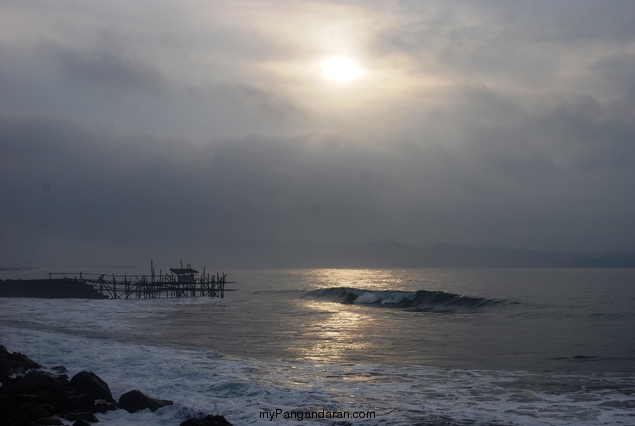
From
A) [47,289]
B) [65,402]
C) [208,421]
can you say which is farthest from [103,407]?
[47,289]

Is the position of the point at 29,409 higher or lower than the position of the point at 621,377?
higher

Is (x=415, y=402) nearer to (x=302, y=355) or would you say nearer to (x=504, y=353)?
(x=302, y=355)

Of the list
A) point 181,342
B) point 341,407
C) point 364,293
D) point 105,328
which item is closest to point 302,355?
point 181,342

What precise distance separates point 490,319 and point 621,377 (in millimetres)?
21592

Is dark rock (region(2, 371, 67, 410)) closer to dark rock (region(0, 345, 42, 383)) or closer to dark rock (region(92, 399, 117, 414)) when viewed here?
dark rock (region(92, 399, 117, 414))

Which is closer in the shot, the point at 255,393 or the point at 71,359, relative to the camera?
the point at 255,393

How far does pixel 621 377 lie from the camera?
1769 centimetres

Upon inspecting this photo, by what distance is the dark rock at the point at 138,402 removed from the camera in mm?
13109

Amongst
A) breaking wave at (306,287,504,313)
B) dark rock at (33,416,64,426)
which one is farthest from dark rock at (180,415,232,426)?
breaking wave at (306,287,504,313)

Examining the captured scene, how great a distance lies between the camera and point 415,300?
192 ft

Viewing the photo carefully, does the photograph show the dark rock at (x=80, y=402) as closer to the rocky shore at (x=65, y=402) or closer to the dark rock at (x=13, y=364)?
the rocky shore at (x=65, y=402)

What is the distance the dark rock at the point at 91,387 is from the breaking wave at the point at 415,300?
37822mm

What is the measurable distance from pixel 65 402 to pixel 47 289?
54093 millimetres

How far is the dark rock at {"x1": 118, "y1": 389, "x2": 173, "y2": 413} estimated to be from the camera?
43.0ft
